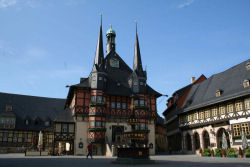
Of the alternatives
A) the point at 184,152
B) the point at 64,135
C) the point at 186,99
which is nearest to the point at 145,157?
the point at 64,135

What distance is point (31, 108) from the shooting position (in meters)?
54.6

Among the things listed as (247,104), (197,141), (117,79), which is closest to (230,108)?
(247,104)

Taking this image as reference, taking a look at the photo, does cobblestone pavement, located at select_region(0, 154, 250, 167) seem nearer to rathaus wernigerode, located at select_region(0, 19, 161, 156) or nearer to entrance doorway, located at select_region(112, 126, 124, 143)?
rathaus wernigerode, located at select_region(0, 19, 161, 156)

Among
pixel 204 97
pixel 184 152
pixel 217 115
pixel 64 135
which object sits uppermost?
pixel 204 97

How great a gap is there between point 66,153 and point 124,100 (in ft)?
39.2

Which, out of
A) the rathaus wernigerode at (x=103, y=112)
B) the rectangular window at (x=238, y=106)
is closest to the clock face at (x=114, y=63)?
the rathaus wernigerode at (x=103, y=112)

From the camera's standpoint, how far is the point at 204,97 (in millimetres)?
37938

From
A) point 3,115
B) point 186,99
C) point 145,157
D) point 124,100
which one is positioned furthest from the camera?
point 3,115

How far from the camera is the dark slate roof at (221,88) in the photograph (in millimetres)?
32088

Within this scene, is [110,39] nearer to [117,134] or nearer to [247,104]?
[117,134]

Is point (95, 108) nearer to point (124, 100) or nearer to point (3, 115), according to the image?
point (124, 100)

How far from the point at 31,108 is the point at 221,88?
1549 inches

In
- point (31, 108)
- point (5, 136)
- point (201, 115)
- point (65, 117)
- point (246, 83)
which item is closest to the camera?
point (246, 83)

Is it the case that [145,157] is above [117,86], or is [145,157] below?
below
